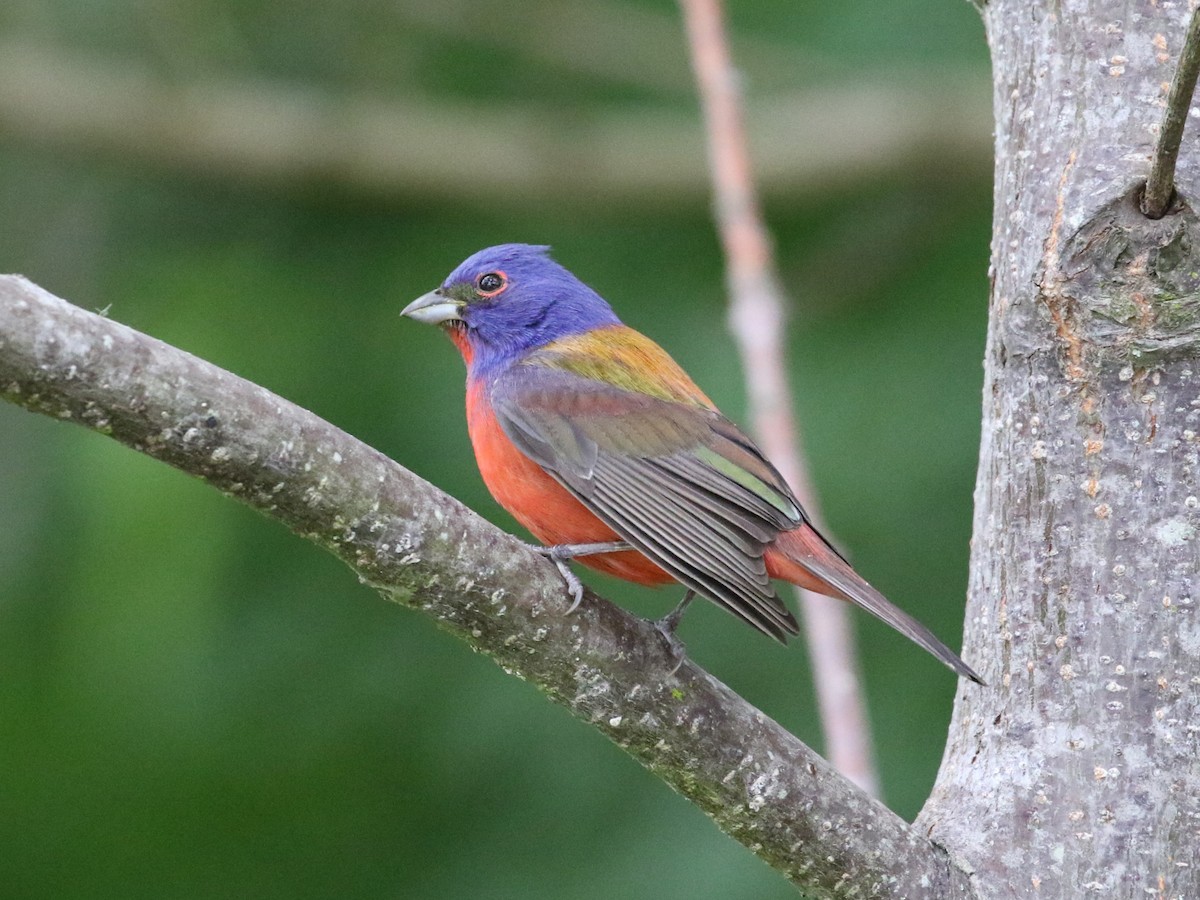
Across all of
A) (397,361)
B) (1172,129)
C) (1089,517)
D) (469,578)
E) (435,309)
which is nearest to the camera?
(469,578)

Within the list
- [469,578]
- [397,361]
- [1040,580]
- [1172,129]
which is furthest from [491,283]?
[1172,129]

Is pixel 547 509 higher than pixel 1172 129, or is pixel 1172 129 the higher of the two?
pixel 1172 129

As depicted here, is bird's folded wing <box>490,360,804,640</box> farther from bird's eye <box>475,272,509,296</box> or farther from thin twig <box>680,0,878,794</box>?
bird's eye <box>475,272,509,296</box>

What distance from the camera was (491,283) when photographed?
5363 mm

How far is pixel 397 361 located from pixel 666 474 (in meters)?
2.88

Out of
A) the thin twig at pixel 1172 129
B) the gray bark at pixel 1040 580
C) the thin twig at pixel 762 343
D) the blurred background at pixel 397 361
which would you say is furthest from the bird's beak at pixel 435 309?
the thin twig at pixel 1172 129

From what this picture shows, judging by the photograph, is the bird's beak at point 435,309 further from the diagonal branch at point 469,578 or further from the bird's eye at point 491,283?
the diagonal branch at point 469,578

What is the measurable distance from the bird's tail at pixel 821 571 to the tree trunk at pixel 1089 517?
0.33m

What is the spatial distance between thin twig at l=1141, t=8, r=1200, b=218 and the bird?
3.28 ft

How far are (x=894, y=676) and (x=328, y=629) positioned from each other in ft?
7.62

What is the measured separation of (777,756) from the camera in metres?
3.06

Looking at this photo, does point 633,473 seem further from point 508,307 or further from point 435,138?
point 435,138

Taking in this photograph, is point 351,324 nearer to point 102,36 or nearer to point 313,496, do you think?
point 102,36

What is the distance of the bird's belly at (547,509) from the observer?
165 inches
